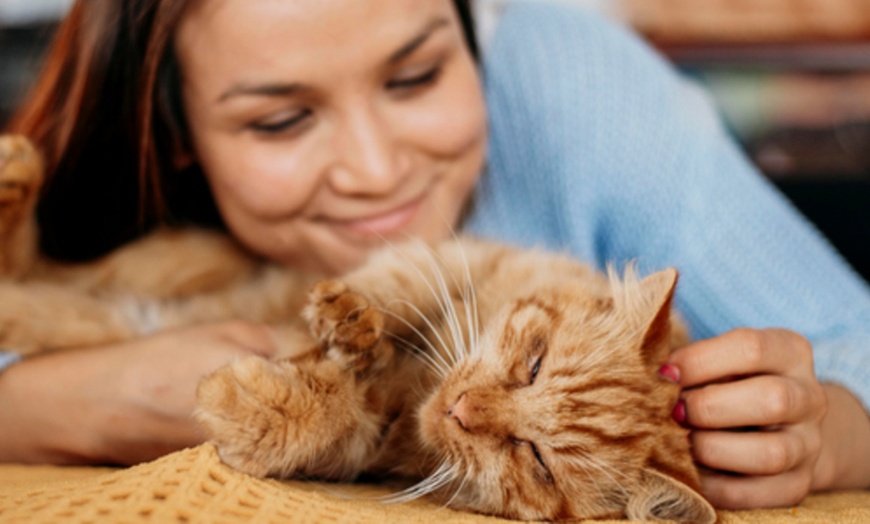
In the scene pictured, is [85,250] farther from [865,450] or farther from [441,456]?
[865,450]

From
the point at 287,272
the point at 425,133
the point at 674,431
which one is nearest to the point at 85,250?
the point at 287,272

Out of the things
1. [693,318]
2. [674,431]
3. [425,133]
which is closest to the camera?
[674,431]

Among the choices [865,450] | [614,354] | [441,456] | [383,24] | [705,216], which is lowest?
[865,450]

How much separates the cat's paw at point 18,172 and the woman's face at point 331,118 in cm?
31

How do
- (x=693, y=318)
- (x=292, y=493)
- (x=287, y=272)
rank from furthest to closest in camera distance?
(x=287, y=272)
(x=693, y=318)
(x=292, y=493)

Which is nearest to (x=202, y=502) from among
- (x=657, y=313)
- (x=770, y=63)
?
(x=657, y=313)

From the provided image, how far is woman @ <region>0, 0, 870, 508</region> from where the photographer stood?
3.92ft

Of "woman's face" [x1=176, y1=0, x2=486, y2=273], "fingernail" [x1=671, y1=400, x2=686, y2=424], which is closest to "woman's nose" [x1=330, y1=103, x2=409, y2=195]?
"woman's face" [x1=176, y1=0, x2=486, y2=273]

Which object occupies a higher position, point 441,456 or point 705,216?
point 705,216

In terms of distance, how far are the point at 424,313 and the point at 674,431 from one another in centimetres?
45

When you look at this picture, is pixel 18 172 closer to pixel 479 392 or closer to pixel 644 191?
pixel 479 392

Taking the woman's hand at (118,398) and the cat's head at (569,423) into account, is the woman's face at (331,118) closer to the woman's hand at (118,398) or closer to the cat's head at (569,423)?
the woman's hand at (118,398)

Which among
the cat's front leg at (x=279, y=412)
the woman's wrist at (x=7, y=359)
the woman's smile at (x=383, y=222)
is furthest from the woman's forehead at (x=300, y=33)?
the woman's wrist at (x=7, y=359)

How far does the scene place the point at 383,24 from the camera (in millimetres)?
1323
